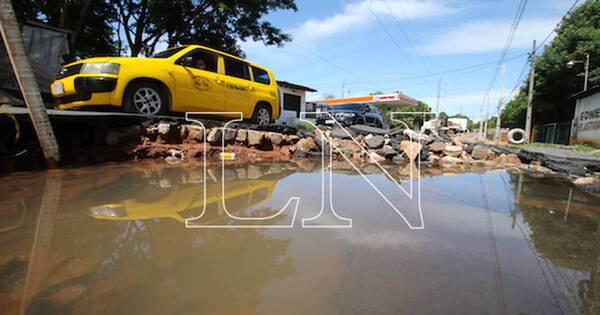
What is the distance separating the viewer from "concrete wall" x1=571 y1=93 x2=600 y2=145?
1431 centimetres

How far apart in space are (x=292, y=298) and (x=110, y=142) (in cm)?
537

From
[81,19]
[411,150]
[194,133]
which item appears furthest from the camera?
[81,19]

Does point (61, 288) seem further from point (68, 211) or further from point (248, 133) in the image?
point (248, 133)

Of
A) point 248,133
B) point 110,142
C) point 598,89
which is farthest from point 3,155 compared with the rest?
point 598,89

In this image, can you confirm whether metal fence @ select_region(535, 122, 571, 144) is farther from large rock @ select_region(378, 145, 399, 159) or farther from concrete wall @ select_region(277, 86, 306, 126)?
large rock @ select_region(378, 145, 399, 159)

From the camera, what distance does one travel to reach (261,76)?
779cm

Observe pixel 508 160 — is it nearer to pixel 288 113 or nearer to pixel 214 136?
pixel 214 136

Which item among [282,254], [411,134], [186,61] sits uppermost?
[186,61]

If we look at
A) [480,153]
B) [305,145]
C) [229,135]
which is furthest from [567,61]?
[229,135]

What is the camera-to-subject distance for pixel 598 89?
47.5ft

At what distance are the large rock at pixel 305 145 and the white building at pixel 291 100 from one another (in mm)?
12950

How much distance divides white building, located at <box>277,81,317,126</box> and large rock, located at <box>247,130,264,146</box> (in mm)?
13849

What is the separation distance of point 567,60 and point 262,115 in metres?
22.0

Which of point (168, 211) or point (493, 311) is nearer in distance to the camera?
point (493, 311)
